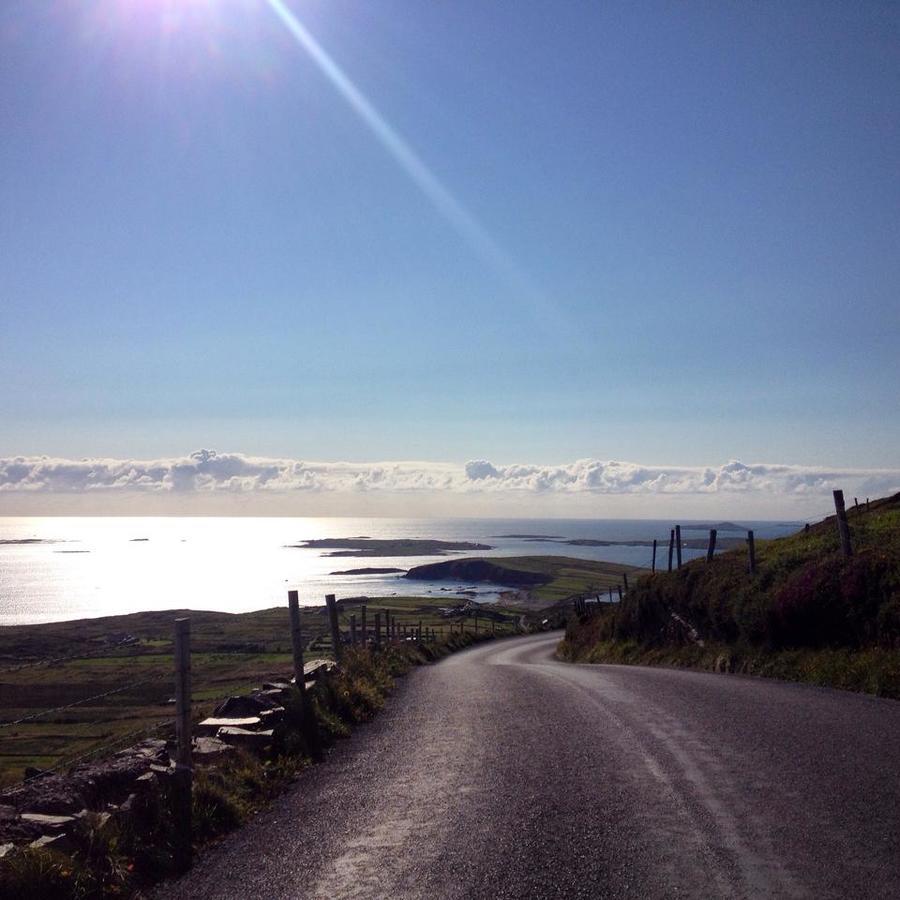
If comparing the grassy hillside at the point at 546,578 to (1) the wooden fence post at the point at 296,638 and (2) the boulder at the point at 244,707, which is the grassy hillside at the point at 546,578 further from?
(2) the boulder at the point at 244,707

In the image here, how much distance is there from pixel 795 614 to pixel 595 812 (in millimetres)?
13201

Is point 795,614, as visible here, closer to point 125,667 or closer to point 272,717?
point 272,717

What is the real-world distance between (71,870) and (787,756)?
24.3ft

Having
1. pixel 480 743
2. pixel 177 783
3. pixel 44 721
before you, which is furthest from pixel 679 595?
pixel 44 721

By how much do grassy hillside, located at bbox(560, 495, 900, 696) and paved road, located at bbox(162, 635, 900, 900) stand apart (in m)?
3.38

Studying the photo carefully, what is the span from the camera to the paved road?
19.0 feet

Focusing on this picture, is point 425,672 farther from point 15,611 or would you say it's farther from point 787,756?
point 15,611

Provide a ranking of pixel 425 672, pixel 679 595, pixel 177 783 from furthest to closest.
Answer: pixel 679 595
pixel 425 672
pixel 177 783

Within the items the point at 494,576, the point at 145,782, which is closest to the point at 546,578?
the point at 494,576

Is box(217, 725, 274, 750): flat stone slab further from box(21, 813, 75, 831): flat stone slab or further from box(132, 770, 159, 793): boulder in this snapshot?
box(21, 813, 75, 831): flat stone slab

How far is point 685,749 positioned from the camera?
998 cm

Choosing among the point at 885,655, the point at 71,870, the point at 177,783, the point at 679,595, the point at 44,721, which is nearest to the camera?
the point at 71,870

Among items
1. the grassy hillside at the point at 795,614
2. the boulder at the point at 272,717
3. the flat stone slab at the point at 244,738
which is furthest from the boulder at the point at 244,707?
the grassy hillside at the point at 795,614

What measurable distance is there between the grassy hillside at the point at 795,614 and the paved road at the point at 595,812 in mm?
3379
